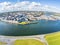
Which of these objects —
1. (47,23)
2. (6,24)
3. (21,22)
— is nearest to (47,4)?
(47,23)

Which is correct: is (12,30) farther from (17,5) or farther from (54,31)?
(54,31)

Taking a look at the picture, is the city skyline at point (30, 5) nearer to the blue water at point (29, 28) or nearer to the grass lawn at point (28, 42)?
the blue water at point (29, 28)

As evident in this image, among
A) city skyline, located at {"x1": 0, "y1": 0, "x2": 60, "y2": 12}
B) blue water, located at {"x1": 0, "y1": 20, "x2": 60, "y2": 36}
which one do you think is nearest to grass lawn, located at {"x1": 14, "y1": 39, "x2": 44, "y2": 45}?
blue water, located at {"x1": 0, "y1": 20, "x2": 60, "y2": 36}

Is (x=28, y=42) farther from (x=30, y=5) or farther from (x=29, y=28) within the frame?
(x=30, y=5)

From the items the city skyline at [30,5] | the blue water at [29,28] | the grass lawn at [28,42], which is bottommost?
the grass lawn at [28,42]

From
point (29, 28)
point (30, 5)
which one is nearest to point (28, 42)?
point (29, 28)

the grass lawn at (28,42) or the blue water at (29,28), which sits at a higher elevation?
the blue water at (29,28)

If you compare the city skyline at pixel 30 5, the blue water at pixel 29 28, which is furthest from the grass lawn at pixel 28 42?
the city skyline at pixel 30 5

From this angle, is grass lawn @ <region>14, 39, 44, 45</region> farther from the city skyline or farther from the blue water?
the city skyline
